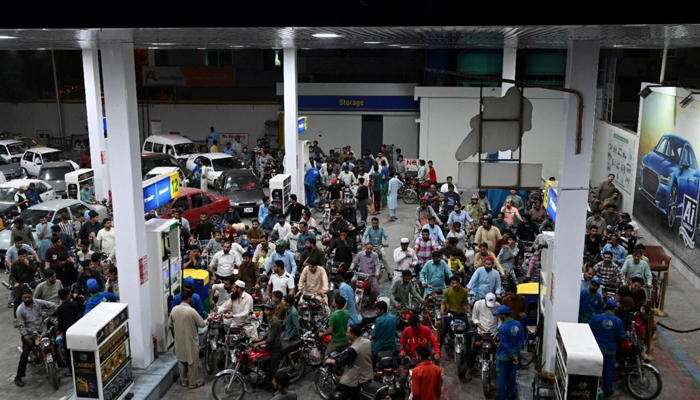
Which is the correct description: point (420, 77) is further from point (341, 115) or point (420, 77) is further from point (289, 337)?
point (289, 337)

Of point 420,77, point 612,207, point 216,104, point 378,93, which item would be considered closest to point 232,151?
point 216,104

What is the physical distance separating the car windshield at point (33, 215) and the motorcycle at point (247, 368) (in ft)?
28.9

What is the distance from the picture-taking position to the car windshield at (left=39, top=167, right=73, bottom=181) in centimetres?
2334

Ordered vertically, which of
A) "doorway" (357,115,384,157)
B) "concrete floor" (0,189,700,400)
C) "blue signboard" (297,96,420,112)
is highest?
"blue signboard" (297,96,420,112)

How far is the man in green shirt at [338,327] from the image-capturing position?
10195 millimetres

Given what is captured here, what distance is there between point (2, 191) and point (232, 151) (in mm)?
10914

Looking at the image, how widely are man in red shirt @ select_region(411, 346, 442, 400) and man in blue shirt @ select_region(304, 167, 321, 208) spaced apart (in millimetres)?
13408

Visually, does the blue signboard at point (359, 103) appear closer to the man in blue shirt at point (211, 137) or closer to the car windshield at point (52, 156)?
the man in blue shirt at point (211, 137)

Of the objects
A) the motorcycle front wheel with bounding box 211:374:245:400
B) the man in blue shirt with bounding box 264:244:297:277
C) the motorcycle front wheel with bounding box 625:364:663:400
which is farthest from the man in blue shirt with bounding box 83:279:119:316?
the motorcycle front wheel with bounding box 625:364:663:400

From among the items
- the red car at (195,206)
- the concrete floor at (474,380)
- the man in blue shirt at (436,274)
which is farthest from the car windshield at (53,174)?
the man in blue shirt at (436,274)

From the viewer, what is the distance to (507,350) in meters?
9.73

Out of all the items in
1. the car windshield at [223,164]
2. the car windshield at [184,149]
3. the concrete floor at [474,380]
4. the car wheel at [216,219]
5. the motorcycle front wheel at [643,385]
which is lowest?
the concrete floor at [474,380]

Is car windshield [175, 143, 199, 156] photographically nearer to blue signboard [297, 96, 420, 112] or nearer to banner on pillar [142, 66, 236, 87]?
blue signboard [297, 96, 420, 112]

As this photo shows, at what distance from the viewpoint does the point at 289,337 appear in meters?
10.5
